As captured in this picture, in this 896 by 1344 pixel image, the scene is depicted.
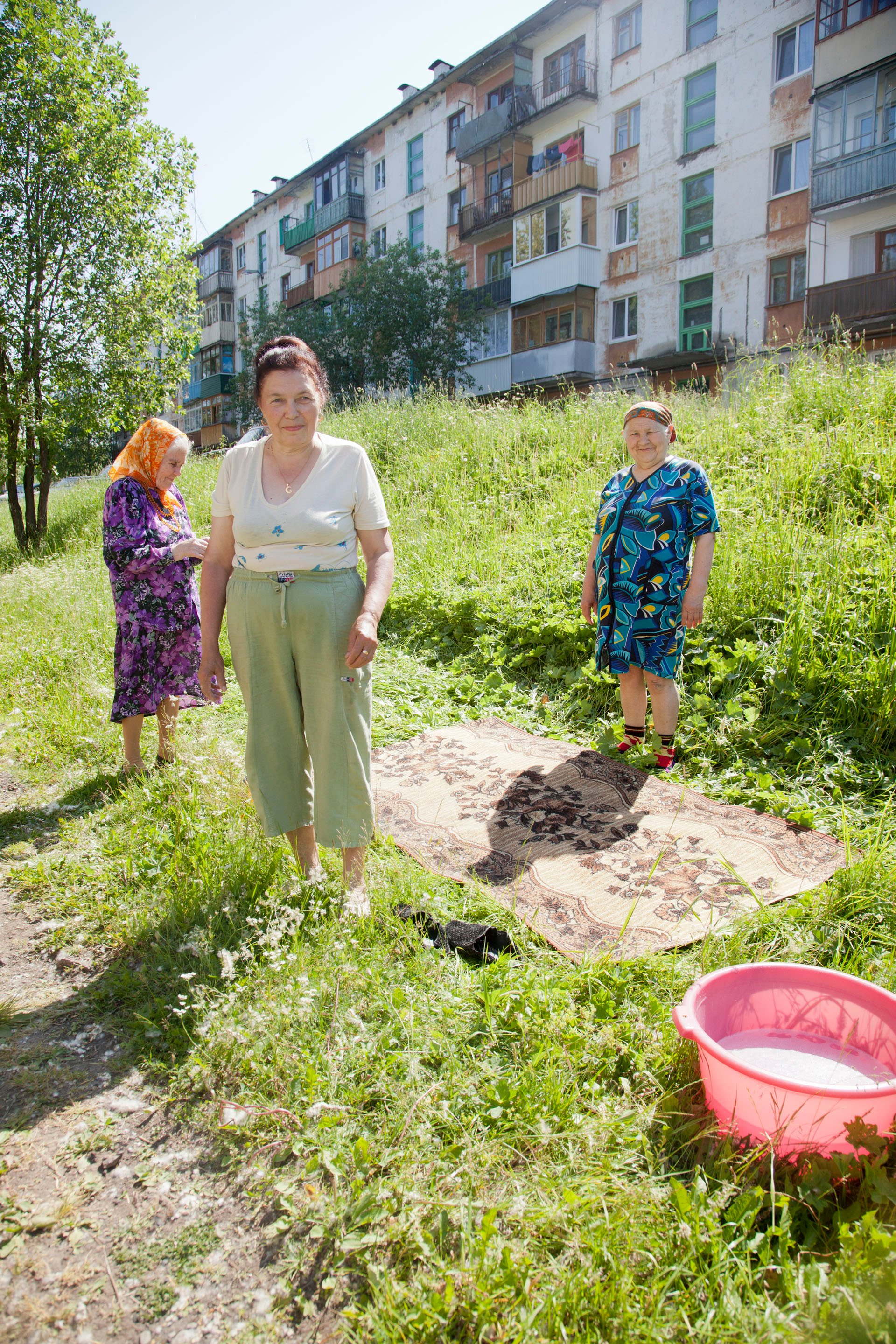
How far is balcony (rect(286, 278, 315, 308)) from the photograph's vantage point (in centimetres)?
3575

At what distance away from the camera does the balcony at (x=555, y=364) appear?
76.8ft

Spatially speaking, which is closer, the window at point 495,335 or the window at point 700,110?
the window at point 700,110

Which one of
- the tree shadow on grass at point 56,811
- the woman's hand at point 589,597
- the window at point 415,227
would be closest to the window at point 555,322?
the window at point 415,227

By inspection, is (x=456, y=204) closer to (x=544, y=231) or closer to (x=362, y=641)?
(x=544, y=231)

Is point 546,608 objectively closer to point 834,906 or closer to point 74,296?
point 834,906

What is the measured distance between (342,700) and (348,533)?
0.61m

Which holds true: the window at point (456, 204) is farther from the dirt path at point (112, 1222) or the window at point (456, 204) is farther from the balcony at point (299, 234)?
the dirt path at point (112, 1222)

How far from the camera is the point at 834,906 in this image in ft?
9.67

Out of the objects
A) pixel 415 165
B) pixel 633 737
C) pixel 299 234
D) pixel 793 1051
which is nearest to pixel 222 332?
→ pixel 299 234

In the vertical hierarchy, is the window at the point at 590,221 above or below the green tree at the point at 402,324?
above

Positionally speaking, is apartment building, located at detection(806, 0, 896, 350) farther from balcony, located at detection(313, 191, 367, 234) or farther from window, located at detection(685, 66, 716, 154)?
balcony, located at detection(313, 191, 367, 234)

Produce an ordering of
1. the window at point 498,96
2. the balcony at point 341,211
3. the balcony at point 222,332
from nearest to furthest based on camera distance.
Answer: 1. the window at point 498,96
2. the balcony at point 341,211
3. the balcony at point 222,332

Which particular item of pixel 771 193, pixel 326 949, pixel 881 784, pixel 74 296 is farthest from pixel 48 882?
pixel 771 193

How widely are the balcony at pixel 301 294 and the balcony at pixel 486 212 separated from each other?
9474 millimetres
